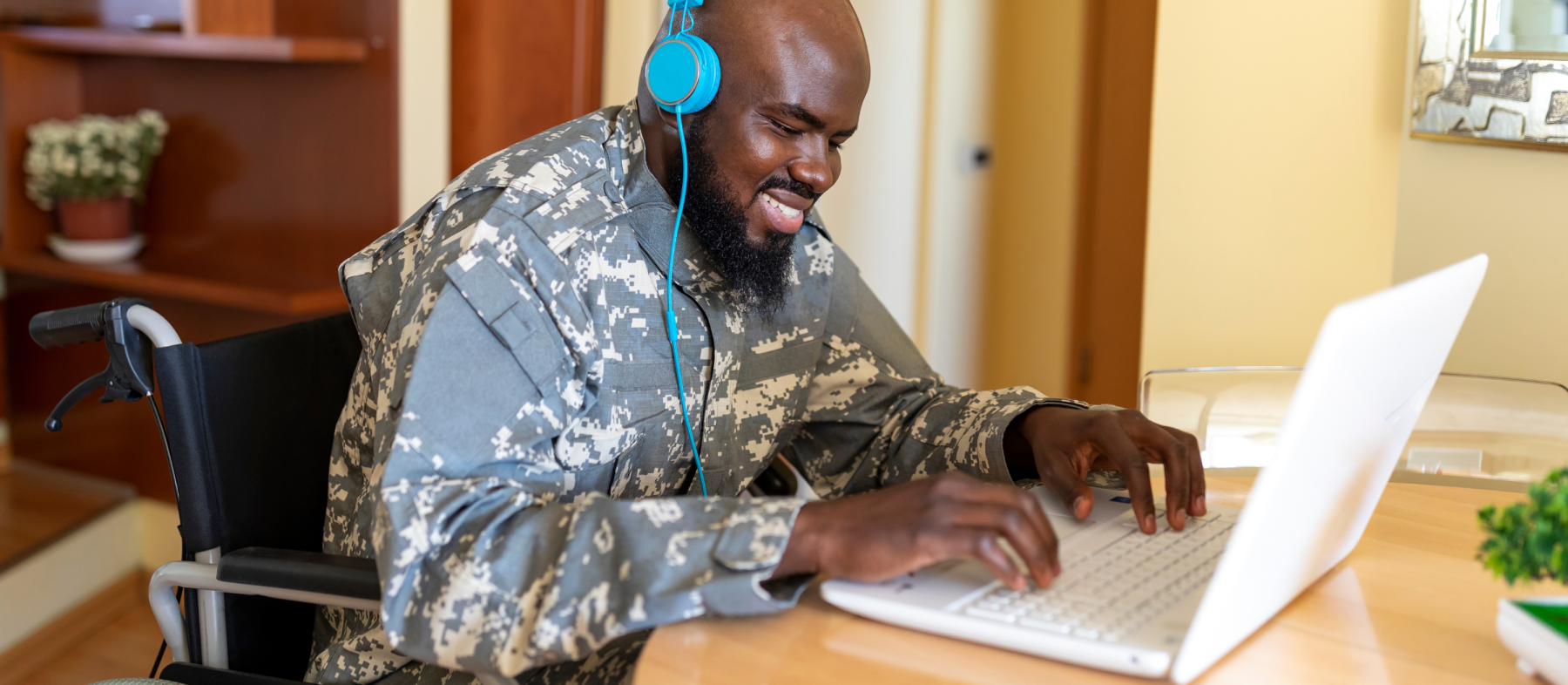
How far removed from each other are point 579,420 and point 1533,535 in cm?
75

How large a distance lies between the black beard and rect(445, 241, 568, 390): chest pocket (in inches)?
10.5

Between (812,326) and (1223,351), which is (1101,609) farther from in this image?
(1223,351)

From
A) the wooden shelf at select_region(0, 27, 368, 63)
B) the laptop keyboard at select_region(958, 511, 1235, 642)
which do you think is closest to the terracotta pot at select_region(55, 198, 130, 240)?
the wooden shelf at select_region(0, 27, 368, 63)

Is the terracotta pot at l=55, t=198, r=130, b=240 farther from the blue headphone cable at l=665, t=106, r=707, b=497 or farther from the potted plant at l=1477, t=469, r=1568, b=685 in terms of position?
the potted plant at l=1477, t=469, r=1568, b=685

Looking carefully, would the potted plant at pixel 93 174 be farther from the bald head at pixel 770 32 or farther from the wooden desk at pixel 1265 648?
the wooden desk at pixel 1265 648

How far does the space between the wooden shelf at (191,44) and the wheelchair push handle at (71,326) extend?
1.40 m

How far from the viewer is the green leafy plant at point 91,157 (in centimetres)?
269

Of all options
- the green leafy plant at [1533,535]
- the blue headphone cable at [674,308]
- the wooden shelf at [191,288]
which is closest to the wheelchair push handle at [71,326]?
the blue headphone cable at [674,308]

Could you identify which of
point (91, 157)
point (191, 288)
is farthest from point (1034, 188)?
point (91, 157)

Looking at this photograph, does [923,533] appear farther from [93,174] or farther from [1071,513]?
[93,174]

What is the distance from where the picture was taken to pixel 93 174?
270 centimetres

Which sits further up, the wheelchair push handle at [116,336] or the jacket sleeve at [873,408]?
the wheelchair push handle at [116,336]

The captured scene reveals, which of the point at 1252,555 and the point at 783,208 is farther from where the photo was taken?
the point at 783,208

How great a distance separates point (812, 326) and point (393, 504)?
2.03 ft
